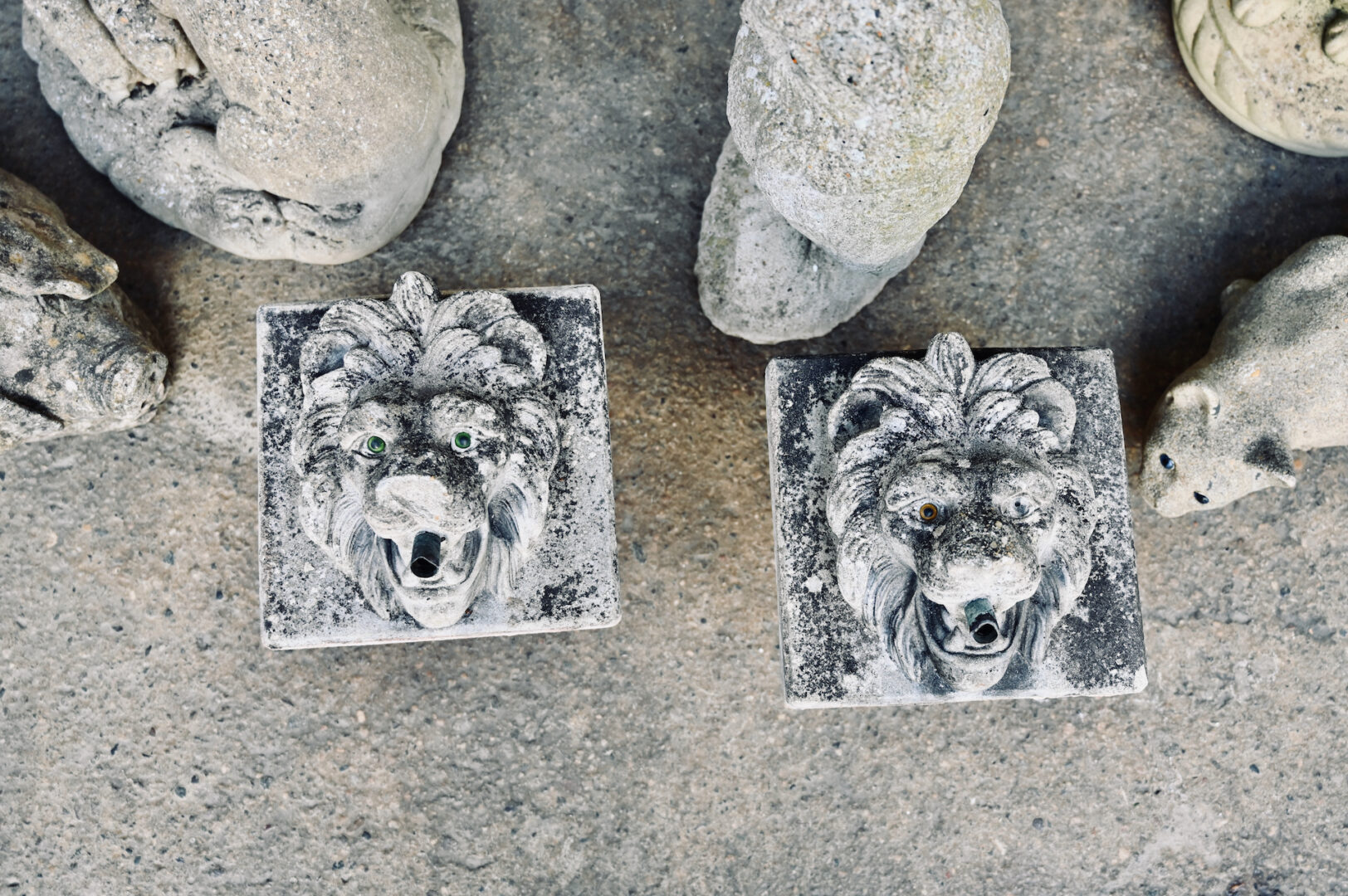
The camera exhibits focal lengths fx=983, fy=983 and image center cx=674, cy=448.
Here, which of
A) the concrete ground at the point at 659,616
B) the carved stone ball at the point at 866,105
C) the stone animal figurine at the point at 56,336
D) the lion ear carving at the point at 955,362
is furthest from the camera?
the concrete ground at the point at 659,616

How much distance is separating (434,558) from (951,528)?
2.71 ft

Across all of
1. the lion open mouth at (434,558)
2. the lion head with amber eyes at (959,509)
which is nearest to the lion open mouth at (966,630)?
the lion head with amber eyes at (959,509)

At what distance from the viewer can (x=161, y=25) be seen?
6.40 ft

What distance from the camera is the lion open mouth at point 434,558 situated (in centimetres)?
160

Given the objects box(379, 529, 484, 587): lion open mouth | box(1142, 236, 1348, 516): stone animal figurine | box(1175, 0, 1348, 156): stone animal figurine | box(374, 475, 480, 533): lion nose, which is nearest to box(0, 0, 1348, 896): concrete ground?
box(1175, 0, 1348, 156): stone animal figurine

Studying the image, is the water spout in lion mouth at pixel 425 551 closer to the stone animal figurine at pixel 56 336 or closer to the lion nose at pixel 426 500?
the lion nose at pixel 426 500

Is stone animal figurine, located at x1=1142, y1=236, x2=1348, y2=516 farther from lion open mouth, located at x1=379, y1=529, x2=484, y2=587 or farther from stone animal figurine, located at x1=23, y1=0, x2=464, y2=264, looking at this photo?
stone animal figurine, located at x1=23, y1=0, x2=464, y2=264

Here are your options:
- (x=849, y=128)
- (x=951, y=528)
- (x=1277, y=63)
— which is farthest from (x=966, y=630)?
(x=1277, y=63)

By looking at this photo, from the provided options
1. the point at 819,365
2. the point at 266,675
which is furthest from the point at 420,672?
the point at 819,365

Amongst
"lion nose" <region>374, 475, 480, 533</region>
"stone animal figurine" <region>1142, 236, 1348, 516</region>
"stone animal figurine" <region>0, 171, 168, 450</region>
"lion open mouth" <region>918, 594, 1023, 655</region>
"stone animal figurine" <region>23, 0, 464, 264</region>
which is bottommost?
"lion open mouth" <region>918, 594, 1023, 655</region>

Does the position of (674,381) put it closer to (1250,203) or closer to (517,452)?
(517,452)

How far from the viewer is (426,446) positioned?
5.10 ft

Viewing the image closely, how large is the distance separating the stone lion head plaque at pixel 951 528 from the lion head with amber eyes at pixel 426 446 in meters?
0.52

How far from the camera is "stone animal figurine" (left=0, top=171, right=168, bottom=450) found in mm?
1986
